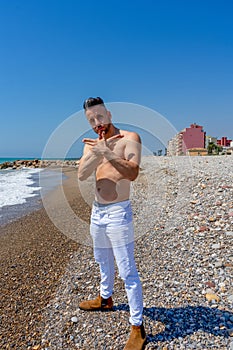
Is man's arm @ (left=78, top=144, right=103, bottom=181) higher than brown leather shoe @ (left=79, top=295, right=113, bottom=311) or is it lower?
higher

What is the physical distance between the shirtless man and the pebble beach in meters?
0.45

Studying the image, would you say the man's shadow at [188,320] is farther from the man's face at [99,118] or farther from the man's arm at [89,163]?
the man's face at [99,118]

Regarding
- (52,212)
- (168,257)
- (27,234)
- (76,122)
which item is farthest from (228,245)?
(52,212)

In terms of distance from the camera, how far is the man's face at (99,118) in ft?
8.56

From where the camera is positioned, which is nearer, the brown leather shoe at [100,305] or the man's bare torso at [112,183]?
the man's bare torso at [112,183]

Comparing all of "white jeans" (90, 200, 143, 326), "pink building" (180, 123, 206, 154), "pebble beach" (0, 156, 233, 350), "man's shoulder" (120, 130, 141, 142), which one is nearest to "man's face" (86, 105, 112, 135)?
"man's shoulder" (120, 130, 141, 142)

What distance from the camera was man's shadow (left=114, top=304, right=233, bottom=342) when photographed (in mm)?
2818

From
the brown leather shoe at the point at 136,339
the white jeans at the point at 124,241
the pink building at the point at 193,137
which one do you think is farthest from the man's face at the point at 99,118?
the pink building at the point at 193,137

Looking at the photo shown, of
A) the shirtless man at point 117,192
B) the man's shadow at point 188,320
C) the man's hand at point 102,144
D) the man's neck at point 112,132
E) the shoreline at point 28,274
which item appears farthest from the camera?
the shoreline at point 28,274

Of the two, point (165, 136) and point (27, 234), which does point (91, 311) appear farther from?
point (27, 234)

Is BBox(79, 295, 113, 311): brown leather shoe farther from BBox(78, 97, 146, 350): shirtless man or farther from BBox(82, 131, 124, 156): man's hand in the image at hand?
BBox(82, 131, 124, 156): man's hand

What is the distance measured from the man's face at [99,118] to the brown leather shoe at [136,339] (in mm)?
1957

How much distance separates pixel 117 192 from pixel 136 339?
4.69ft

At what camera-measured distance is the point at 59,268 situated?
15.0 ft
